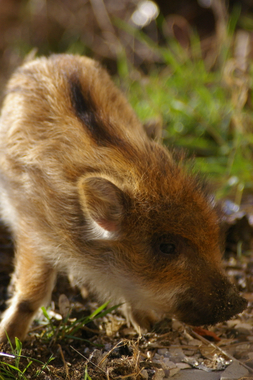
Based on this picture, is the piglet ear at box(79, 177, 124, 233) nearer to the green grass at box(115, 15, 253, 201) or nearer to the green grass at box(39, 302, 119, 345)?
the green grass at box(39, 302, 119, 345)

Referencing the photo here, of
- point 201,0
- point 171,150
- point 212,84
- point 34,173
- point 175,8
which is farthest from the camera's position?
point 175,8

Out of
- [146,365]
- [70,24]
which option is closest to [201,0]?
[70,24]

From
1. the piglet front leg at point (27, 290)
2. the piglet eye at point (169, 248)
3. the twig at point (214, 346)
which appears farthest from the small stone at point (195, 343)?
the piglet front leg at point (27, 290)

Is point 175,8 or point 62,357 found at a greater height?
point 175,8

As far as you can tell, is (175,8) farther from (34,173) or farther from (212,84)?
(34,173)

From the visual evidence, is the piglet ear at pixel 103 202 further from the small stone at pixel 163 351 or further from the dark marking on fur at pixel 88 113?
the small stone at pixel 163 351

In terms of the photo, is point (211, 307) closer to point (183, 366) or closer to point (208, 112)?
point (183, 366)
